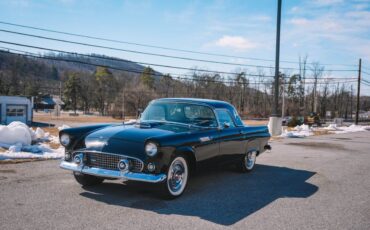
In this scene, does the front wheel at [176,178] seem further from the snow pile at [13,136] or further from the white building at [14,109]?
the white building at [14,109]

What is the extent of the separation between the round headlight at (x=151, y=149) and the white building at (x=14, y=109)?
1892 inches

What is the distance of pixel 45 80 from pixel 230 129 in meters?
146

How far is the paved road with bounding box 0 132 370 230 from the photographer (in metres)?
4.22

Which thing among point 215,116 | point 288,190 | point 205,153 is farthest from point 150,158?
point 288,190

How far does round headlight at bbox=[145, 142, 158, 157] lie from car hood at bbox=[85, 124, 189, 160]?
0.20 feet

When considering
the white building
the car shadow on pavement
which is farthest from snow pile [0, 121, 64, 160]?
the white building

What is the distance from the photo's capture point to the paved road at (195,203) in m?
4.22

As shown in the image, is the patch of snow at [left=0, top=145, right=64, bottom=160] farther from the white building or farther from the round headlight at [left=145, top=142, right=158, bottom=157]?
the white building

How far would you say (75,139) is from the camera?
5582 mm

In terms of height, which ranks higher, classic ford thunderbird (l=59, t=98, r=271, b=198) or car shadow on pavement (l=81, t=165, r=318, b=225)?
classic ford thunderbird (l=59, t=98, r=271, b=198)

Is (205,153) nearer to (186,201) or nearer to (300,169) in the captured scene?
(186,201)

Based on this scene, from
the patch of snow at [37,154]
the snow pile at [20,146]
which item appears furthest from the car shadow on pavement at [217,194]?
the snow pile at [20,146]

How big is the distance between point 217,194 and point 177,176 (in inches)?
32.3

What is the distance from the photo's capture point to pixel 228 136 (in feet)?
22.1
